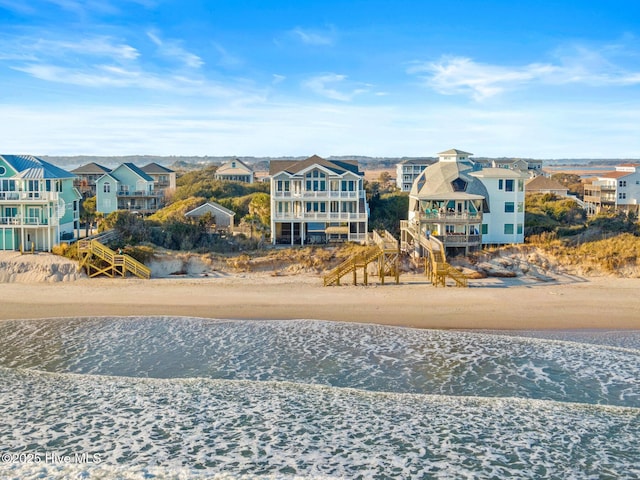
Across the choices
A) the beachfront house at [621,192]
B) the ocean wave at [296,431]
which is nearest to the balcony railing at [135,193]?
the ocean wave at [296,431]

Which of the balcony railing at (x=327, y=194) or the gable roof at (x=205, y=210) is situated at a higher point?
the balcony railing at (x=327, y=194)

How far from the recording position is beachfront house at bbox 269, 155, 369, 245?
40.3m

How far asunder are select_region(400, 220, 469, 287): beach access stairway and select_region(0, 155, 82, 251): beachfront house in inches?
845

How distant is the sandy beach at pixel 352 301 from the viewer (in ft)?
90.7

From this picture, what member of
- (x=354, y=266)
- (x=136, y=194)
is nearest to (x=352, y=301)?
(x=354, y=266)

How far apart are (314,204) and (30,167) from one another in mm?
17383

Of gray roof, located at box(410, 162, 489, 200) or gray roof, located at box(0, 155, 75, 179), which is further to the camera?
gray roof, located at box(410, 162, 489, 200)

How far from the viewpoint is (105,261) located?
35.2 metres

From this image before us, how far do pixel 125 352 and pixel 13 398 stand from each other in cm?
482

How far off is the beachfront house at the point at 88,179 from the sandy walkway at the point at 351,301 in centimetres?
2843

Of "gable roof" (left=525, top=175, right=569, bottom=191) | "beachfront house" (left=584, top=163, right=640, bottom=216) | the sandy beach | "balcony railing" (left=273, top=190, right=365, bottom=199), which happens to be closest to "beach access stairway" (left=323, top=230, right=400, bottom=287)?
the sandy beach

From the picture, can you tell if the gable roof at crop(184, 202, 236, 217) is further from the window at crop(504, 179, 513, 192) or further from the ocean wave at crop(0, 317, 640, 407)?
the window at crop(504, 179, 513, 192)

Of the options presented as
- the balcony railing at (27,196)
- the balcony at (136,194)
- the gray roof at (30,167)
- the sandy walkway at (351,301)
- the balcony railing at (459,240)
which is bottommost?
the sandy walkway at (351,301)

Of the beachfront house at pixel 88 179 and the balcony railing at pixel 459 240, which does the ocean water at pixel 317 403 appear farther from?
the beachfront house at pixel 88 179
